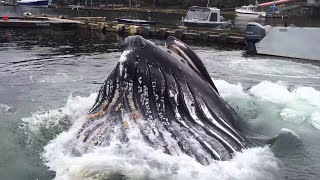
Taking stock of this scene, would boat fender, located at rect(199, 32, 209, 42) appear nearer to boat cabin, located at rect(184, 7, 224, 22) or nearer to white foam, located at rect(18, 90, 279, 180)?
boat cabin, located at rect(184, 7, 224, 22)

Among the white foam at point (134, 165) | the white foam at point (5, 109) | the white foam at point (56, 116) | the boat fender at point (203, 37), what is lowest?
the white foam at point (5, 109)

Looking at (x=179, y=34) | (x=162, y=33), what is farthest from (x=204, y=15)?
(x=179, y=34)

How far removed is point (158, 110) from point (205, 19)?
38664 mm

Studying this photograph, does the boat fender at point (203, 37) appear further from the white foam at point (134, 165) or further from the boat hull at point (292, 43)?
the white foam at point (134, 165)

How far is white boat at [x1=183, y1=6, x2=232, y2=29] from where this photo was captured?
43031mm

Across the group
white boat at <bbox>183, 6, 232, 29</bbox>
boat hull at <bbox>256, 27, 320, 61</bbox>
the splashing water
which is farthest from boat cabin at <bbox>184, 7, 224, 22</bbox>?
the splashing water

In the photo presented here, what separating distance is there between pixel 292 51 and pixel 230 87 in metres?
12.5

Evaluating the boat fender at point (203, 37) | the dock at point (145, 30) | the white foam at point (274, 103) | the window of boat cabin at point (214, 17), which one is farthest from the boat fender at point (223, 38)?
the white foam at point (274, 103)

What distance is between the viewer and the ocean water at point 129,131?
5.89 metres

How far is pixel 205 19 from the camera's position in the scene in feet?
144

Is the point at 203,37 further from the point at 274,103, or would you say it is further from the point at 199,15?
the point at 274,103

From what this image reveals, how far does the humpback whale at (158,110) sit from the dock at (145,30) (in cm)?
2653

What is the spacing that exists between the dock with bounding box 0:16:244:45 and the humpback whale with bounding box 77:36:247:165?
2653cm

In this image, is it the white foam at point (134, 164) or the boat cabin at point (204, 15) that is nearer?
the white foam at point (134, 164)
